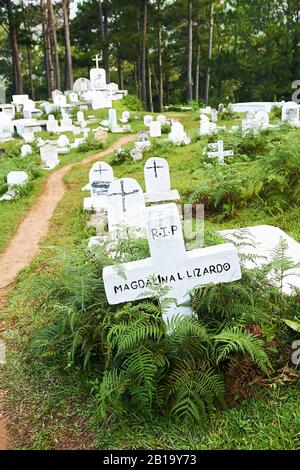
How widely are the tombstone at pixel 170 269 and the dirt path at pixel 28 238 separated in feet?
4.30

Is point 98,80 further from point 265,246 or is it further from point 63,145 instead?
point 265,246

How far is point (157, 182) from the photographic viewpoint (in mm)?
8430

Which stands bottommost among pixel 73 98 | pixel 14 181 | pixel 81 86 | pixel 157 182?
pixel 14 181

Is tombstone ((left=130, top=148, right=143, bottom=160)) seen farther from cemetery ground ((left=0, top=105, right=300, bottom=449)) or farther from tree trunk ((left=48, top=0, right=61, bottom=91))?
tree trunk ((left=48, top=0, right=61, bottom=91))

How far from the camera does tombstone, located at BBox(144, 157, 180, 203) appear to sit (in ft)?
27.1

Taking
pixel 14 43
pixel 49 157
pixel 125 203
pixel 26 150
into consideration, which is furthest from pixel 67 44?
pixel 125 203

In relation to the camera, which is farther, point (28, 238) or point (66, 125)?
point (66, 125)

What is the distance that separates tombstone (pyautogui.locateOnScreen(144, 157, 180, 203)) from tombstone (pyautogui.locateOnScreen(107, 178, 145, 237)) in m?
1.52

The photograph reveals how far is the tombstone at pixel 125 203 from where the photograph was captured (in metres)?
6.61

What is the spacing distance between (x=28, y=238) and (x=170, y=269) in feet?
15.2

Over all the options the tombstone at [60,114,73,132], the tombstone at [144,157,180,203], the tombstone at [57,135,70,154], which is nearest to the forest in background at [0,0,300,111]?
the tombstone at [60,114,73,132]

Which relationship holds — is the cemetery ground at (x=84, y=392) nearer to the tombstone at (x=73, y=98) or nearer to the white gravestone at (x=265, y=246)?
the white gravestone at (x=265, y=246)
